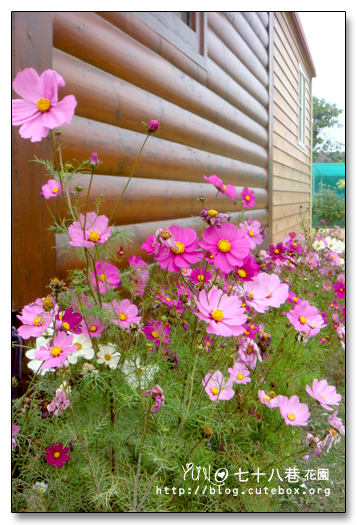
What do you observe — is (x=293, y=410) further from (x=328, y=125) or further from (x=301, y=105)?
(x=301, y=105)

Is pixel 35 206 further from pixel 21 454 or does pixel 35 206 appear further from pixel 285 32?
pixel 285 32

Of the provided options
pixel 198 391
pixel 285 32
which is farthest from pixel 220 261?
pixel 285 32

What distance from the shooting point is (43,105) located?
2.35 ft

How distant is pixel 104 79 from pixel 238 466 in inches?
57.2

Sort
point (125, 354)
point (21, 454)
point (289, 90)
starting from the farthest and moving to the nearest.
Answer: point (289, 90) → point (21, 454) → point (125, 354)

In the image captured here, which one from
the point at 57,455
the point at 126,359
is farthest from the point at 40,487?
the point at 126,359

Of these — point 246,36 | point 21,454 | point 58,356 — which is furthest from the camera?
point 246,36

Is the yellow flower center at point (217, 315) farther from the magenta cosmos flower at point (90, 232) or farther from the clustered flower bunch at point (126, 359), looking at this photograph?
the magenta cosmos flower at point (90, 232)

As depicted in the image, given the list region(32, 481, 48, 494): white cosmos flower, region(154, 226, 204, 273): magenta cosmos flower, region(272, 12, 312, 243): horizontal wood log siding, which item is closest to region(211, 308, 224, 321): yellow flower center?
region(154, 226, 204, 273): magenta cosmos flower

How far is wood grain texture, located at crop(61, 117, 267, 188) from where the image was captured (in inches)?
54.5

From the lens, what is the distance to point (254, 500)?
3.52 feet

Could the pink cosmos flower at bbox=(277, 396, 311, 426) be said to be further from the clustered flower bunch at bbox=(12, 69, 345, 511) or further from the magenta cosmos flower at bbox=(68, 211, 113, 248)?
the magenta cosmos flower at bbox=(68, 211, 113, 248)

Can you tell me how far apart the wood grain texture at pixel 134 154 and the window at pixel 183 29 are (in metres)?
0.50

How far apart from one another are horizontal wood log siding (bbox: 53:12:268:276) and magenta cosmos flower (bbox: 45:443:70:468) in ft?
1.81
